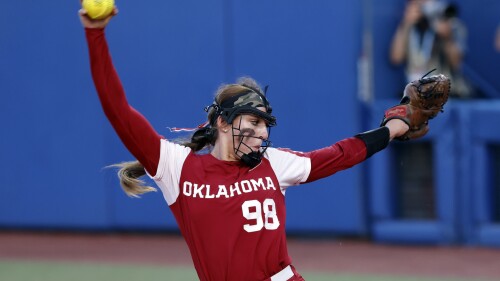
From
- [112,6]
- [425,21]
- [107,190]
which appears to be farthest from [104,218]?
[112,6]

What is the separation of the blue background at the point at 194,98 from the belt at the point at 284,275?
17.5ft

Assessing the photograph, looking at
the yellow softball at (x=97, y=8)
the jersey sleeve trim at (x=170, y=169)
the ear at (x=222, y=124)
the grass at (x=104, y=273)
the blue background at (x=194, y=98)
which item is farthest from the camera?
the blue background at (x=194, y=98)

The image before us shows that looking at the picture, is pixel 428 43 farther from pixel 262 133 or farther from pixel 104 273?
pixel 262 133

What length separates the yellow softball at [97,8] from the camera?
147 inches

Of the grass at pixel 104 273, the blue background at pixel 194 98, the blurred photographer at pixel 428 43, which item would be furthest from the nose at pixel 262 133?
the blurred photographer at pixel 428 43

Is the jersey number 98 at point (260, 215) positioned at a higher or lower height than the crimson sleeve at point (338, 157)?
lower

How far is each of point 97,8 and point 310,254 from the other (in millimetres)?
6175

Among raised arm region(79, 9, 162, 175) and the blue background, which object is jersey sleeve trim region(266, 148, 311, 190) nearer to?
raised arm region(79, 9, 162, 175)

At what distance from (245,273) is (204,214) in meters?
0.32

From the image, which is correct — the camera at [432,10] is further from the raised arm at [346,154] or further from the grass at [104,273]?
the raised arm at [346,154]

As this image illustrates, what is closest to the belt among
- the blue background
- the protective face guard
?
the protective face guard

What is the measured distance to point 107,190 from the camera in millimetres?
10523

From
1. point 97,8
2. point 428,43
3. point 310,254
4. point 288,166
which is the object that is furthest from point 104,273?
point 97,8

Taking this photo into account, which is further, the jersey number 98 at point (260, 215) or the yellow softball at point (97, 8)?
the jersey number 98 at point (260, 215)
